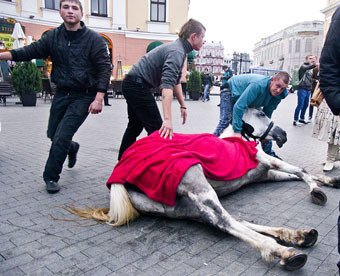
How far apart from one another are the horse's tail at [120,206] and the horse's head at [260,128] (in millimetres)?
2140

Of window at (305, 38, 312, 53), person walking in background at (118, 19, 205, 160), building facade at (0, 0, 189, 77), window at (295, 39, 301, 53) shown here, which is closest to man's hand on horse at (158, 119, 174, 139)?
person walking in background at (118, 19, 205, 160)

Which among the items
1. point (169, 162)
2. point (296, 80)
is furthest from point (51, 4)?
point (169, 162)

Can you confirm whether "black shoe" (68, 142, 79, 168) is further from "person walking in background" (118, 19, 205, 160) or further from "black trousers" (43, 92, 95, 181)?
"person walking in background" (118, 19, 205, 160)

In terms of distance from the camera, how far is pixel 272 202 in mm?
3500

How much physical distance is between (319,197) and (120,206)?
2.12m

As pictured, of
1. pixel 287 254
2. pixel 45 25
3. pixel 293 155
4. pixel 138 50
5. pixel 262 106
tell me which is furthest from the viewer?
pixel 138 50

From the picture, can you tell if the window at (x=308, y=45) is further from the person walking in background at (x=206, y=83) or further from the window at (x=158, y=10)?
the person walking in background at (x=206, y=83)

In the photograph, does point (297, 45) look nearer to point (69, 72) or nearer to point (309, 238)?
point (69, 72)

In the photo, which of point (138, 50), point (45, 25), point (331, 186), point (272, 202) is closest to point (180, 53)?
point (272, 202)

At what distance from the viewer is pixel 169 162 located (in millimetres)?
2717

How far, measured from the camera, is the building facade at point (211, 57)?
134500 mm

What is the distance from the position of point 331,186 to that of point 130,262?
291 cm

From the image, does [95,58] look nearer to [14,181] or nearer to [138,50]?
[14,181]

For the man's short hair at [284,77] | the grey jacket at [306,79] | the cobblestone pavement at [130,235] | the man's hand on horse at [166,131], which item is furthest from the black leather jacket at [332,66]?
the grey jacket at [306,79]
